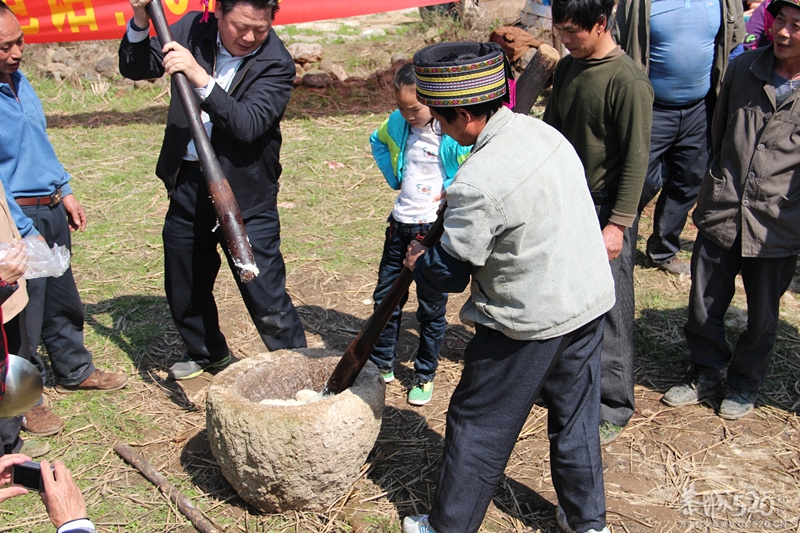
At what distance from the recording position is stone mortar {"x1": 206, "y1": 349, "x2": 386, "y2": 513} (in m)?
2.97

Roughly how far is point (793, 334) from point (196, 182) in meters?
3.71

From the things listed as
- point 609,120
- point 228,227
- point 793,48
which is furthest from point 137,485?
point 793,48

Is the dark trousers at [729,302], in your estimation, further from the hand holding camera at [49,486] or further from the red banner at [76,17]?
the red banner at [76,17]

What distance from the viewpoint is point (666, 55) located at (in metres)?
4.77

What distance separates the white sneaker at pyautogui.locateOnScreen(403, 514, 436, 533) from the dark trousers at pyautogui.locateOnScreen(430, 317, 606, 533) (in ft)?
0.40

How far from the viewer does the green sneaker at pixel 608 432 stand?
12.4 feet

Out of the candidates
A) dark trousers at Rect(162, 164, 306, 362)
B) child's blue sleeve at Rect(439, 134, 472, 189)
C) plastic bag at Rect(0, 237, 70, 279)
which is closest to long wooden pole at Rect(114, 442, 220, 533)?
dark trousers at Rect(162, 164, 306, 362)

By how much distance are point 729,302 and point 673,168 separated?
151cm

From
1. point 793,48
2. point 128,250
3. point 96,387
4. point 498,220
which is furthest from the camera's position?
point 128,250

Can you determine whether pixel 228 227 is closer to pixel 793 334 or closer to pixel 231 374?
pixel 231 374

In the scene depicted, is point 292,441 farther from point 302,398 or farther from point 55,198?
point 55,198

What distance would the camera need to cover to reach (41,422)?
3.88 meters

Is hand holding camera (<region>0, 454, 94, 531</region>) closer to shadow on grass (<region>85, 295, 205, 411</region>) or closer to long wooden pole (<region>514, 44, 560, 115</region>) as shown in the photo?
shadow on grass (<region>85, 295, 205, 411</region>)

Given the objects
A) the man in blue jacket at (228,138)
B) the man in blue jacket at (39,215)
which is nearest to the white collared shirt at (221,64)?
the man in blue jacket at (228,138)
